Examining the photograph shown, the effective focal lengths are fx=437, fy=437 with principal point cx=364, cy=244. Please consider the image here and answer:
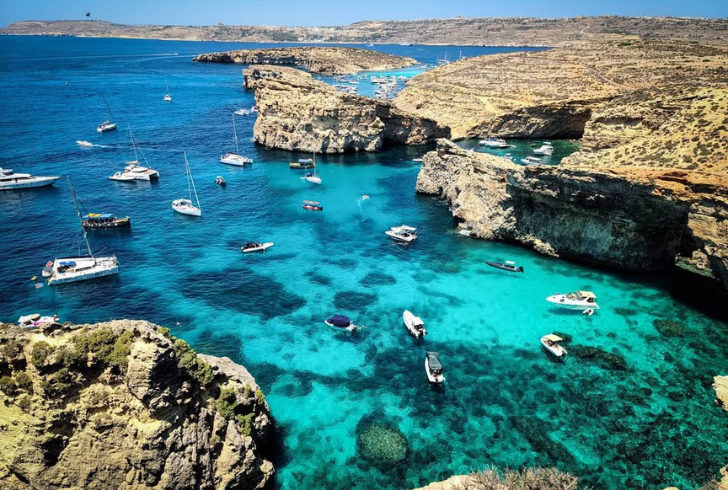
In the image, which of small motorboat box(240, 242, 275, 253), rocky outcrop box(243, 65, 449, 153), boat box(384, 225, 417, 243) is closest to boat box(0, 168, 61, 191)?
rocky outcrop box(243, 65, 449, 153)

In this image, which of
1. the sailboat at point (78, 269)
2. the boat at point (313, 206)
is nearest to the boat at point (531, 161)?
the boat at point (313, 206)

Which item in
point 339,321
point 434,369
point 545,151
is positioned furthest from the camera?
point 545,151

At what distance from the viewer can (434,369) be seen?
3303cm

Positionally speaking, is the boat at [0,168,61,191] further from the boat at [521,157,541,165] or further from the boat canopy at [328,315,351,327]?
the boat at [521,157,541,165]

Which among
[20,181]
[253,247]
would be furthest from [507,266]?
[20,181]

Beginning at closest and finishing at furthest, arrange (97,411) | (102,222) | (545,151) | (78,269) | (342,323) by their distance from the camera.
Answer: (97,411) < (342,323) < (78,269) < (102,222) < (545,151)

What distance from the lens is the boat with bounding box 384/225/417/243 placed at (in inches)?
2219

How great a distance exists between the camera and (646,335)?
38.3m

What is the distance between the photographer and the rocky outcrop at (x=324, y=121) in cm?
9162

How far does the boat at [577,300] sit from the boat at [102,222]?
178 ft

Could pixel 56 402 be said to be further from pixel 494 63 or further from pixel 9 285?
pixel 494 63

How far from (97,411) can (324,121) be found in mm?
79073

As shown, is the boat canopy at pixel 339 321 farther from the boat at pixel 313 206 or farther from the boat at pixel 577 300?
the boat at pixel 313 206

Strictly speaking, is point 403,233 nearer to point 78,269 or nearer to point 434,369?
point 434,369
